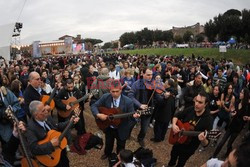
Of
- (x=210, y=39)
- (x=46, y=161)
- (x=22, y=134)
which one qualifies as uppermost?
(x=210, y=39)

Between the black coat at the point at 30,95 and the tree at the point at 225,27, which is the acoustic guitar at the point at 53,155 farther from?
the tree at the point at 225,27

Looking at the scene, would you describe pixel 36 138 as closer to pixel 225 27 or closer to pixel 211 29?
pixel 225 27

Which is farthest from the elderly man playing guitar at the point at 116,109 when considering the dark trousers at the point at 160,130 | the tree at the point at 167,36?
the tree at the point at 167,36

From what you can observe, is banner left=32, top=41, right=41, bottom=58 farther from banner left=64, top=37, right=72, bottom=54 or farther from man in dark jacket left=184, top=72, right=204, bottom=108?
man in dark jacket left=184, top=72, right=204, bottom=108

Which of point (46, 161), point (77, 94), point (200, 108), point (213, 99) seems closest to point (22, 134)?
point (46, 161)

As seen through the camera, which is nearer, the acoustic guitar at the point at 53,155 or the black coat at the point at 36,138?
the black coat at the point at 36,138

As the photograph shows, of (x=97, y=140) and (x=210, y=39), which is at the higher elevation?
(x=210, y=39)

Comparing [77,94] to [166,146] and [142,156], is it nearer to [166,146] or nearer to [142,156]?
[142,156]

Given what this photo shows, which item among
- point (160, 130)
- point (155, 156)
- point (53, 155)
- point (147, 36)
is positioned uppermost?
point (147, 36)

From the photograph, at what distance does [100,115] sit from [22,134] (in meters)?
1.56

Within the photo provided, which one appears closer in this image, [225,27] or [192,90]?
[192,90]

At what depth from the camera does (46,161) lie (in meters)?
3.65

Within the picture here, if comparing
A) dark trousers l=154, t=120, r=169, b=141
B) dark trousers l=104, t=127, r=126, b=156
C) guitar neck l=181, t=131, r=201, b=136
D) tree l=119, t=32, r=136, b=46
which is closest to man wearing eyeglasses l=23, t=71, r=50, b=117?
dark trousers l=104, t=127, r=126, b=156

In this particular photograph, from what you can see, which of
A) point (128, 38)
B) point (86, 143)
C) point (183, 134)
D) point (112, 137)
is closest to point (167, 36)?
point (128, 38)
